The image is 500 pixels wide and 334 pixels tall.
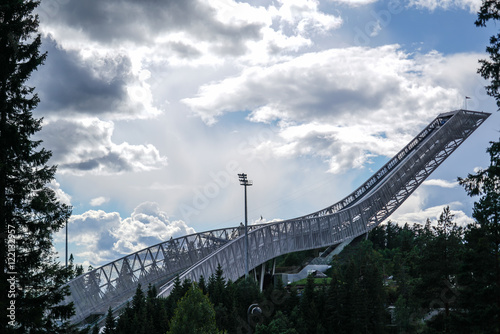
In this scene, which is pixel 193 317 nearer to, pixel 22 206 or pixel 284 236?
pixel 22 206

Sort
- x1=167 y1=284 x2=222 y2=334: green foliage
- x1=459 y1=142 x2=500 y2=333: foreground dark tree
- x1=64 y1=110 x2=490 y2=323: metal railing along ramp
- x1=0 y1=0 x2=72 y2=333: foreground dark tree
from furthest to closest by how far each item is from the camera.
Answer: x1=64 y1=110 x2=490 y2=323: metal railing along ramp < x1=167 y1=284 x2=222 y2=334: green foliage < x1=459 y1=142 x2=500 y2=333: foreground dark tree < x1=0 y1=0 x2=72 y2=333: foreground dark tree

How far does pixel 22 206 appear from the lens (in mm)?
21406

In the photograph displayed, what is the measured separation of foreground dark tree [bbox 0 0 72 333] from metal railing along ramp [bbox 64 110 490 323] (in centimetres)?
3143

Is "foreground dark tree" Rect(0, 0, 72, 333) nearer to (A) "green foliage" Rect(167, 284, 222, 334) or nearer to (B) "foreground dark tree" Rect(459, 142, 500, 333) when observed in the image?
(A) "green foliage" Rect(167, 284, 222, 334)

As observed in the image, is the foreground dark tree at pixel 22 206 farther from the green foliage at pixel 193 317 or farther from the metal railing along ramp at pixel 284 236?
the metal railing along ramp at pixel 284 236

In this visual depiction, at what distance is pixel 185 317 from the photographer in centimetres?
3534

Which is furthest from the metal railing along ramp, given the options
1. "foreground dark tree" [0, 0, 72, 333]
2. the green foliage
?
"foreground dark tree" [0, 0, 72, 333]

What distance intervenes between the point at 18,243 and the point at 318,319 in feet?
109

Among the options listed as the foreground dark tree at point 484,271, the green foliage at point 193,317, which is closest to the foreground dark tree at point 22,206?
the green foliage at point 193,317

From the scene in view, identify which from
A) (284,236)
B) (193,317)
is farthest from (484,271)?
(284,236)

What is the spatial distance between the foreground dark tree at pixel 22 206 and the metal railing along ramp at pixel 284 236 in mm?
31429

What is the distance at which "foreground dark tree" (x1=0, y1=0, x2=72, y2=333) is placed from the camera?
20.6 meters

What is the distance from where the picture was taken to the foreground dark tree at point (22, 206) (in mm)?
20578

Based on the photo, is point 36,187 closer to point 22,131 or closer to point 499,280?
point 22,131
